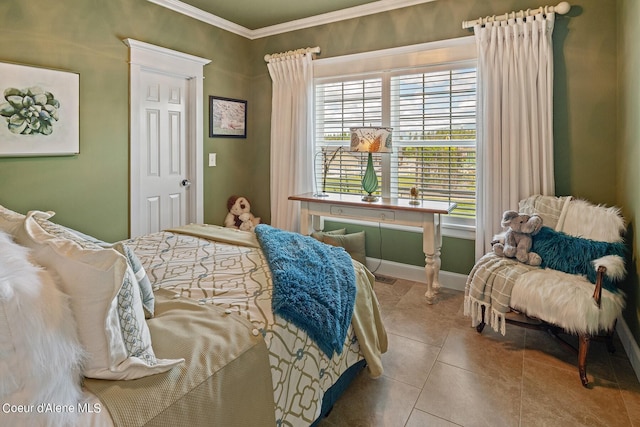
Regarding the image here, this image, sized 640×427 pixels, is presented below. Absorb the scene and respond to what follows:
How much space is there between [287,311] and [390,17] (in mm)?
3203

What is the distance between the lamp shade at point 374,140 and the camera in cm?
331

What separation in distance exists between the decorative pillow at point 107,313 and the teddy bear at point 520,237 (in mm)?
2259

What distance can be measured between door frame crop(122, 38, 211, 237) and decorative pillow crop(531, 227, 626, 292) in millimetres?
3125

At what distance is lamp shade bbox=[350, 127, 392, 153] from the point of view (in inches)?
130

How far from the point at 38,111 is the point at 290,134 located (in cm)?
222

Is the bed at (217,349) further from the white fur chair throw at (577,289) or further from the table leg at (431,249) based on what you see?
the table leg at (431,249)

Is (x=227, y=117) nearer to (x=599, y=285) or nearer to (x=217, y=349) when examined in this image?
(x=217, y=349)

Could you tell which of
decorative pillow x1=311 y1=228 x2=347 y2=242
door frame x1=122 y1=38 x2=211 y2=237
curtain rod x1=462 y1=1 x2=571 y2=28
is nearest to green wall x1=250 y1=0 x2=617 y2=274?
curtain rod x1=462 y1=1 x2=571 y2=28

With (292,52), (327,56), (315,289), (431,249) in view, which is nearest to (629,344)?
(431,249)

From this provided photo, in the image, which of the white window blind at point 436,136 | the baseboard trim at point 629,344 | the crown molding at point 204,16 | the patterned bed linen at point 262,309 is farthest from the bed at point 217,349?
the crown molding at point 204,16

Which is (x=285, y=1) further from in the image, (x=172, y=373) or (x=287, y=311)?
(x=172, y=373)

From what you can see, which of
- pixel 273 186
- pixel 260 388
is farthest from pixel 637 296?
pixel 273 186

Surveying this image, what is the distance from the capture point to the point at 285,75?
13.7 feet

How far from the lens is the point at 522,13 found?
2.94 meters
